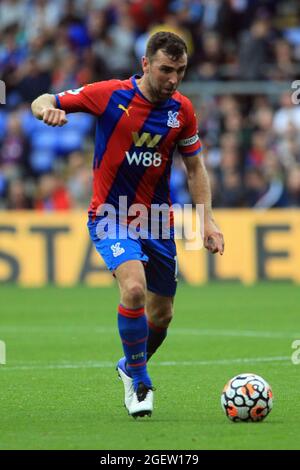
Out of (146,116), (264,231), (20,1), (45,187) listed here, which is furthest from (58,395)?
(20,1)

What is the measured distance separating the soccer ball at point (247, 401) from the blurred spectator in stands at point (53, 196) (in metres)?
12.9

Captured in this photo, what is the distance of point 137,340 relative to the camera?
7559mm

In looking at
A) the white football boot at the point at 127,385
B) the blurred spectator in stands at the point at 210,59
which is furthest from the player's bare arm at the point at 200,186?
the blurred spectator in stands at the point at 210,59

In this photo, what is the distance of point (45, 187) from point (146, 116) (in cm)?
1247

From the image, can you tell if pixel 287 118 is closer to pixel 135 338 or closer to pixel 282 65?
pixel 282 65

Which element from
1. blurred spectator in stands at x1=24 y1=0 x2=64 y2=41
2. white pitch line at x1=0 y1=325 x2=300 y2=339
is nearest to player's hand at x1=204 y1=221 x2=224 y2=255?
white pitch line at x1=0 y1=325 x2=300 y2=339

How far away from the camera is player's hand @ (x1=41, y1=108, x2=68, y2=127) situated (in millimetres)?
7183

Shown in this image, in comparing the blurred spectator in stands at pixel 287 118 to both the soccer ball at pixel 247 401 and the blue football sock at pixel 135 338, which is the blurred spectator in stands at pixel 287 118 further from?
the soccer ball at pixel 247 401

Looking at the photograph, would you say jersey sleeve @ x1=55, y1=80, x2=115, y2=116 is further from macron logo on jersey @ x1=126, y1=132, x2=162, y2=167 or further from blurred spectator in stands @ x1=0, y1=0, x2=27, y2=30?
blurred spectator in stands @ x1=0, y1=0, x2=27, y2=30

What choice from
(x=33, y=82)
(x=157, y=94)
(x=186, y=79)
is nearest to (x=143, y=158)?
(x=157, y=94)

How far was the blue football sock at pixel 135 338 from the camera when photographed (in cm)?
751

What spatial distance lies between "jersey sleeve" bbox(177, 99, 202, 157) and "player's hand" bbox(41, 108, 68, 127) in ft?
3.31

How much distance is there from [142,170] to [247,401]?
1.71 metres

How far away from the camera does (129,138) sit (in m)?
7.84
